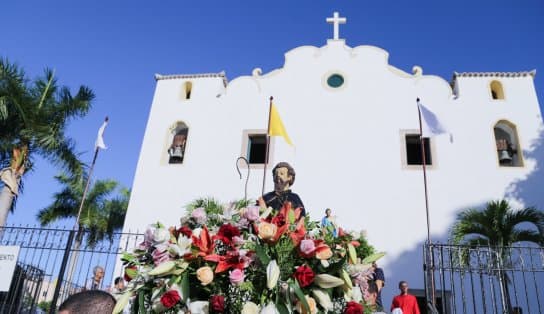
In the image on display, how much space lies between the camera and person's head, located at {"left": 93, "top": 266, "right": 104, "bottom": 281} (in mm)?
8148

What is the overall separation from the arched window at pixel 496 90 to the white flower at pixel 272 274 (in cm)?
1347

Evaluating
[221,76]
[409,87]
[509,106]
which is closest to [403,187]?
[409,87]

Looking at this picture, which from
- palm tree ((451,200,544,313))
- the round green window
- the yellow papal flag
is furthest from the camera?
the round green window

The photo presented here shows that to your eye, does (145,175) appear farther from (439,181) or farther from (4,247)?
(439,181)

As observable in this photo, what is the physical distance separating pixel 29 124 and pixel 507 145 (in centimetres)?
1331

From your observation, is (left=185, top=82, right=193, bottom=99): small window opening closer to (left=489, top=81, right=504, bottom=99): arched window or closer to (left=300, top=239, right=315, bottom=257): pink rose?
(left=489, top=81, right=504, bottom=99): arched window

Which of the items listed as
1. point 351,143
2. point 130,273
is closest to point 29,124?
point 351,143

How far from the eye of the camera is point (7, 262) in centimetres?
765

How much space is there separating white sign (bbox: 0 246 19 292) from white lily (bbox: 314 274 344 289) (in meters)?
7.98

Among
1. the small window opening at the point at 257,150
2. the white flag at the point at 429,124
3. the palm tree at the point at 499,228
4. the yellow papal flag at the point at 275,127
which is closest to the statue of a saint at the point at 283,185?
the palm tree at the point at 499,228

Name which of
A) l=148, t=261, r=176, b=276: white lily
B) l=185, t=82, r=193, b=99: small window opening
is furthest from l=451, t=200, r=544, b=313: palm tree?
l=185, t=82, r=193, b=99: small window opening

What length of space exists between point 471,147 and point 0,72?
43.1ft

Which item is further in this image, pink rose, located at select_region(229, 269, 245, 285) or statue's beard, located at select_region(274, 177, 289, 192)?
statue's beard, located at select_region(274, 177, 289, 192)

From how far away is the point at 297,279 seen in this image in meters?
1.41
